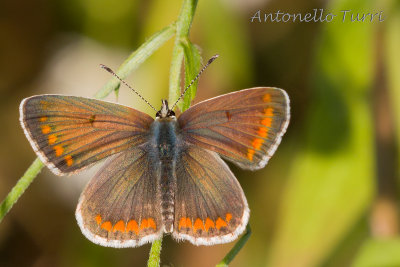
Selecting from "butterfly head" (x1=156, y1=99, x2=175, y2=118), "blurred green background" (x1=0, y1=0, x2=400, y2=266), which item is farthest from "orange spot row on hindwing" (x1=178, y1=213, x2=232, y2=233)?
"blurred green background" (x1=0, y1=0, x2=400, y2=266)

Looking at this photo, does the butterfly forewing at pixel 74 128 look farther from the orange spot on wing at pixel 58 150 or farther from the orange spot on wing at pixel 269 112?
the orange spot on wing at pixel 269 112

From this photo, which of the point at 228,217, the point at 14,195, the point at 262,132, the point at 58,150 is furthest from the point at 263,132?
the point at 14,195

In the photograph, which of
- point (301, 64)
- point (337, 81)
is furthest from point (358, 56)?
point (301, 64)

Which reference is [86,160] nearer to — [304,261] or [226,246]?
[304,261]

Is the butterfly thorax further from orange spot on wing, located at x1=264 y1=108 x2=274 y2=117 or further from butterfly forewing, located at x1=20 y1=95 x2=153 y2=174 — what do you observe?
orange spot on wing, located at x1=264 y1=108 x2=274 y2=117

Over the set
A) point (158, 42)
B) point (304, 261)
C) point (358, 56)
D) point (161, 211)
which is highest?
point (358, 56)

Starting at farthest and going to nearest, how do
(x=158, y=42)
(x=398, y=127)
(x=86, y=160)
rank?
(x=398, y=127)
(x=86, y=160)
(x=158, y=42)
